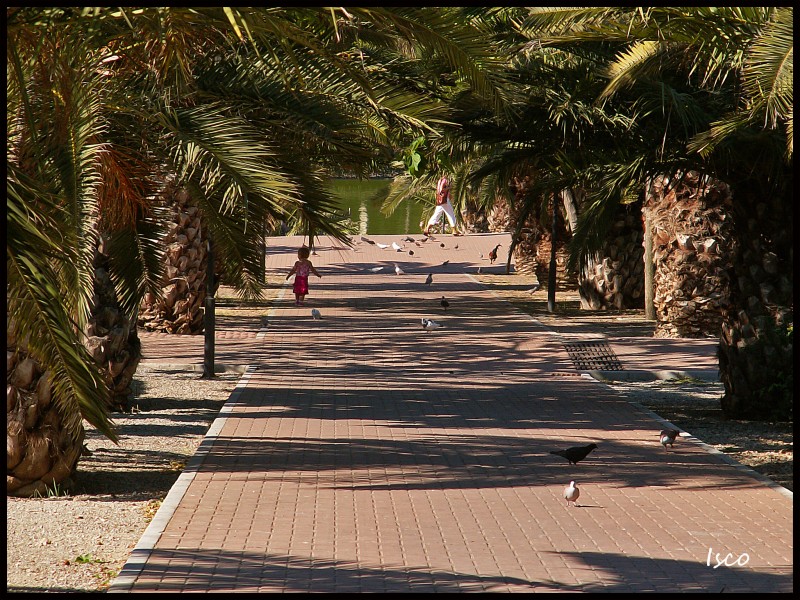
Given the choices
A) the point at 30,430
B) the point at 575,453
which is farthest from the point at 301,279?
the point at 30,430

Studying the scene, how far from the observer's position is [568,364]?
15359 millimetres

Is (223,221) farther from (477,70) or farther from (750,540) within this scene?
(750,540)

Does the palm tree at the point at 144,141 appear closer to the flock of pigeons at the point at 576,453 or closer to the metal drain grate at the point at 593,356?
the flock of pigeons at the point at 576,453

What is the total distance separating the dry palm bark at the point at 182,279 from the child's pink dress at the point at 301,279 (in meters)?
4.16

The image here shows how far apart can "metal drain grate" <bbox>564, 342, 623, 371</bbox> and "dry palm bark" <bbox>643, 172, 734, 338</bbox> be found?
226cm

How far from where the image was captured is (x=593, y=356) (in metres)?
15.5

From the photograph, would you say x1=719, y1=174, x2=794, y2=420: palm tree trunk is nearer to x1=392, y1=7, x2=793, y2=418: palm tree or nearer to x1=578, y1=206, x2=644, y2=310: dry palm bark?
x1=392, y1=7, x2=793, y2=418: palm tree

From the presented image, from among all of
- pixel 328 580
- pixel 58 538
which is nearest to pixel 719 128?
pixel 328 580

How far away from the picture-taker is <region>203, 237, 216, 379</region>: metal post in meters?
13.6

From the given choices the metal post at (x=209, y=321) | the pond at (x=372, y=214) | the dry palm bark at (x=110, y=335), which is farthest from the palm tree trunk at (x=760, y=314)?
the pond at (x=372, y=214)

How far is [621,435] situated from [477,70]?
5.18 metres

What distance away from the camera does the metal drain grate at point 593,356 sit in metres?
14.8

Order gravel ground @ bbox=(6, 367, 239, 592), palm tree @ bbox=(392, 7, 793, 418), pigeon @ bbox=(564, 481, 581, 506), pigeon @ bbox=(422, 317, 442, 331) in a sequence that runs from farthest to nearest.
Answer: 1. pigeon @ bbox=(422, 317, 442, 331)
2. palm tree @ bbox=(392, 7, 793, 418)
3. pigeon @ bbox=(564, 481, 581, 506)
4. gravel ground @ bbox=(6, 367, 239, 592)

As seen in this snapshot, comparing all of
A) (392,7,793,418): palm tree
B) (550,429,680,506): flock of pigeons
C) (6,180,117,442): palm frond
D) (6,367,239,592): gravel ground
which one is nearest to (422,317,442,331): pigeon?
(392,7,793,418): palm tree
